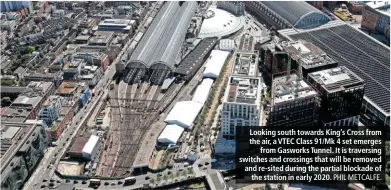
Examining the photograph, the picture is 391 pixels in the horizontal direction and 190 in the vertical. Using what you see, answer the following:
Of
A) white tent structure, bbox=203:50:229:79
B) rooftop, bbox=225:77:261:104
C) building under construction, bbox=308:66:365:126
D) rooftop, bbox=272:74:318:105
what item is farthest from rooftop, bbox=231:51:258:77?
building under construction, bbox=308:66:365:126

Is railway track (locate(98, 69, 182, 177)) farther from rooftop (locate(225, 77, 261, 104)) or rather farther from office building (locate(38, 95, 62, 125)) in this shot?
rooftop (locate(225, 77, 261, 104))

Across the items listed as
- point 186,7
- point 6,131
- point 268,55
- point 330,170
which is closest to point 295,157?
point 330,170

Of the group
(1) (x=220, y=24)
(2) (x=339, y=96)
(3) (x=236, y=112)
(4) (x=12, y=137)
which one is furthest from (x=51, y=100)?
(2) (x=339, y=96)

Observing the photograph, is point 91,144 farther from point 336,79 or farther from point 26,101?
point 336,79

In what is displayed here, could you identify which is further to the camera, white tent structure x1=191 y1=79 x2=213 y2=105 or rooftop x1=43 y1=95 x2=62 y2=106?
white tent structure x1=191 y1=79 x2=213 y2=105

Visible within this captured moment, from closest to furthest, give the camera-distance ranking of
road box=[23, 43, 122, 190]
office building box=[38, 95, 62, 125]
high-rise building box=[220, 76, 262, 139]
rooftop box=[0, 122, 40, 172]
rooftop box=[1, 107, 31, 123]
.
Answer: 1. rooftop box=[0, 122, 40, 172]
2. road box=[23, 43, 122, 190]
3. high-rise building box=[220, 76, 262, 139]
4. rooftop box=[1, 107, 31, 123]
5. office building box=[38, 95, 62, 125]
